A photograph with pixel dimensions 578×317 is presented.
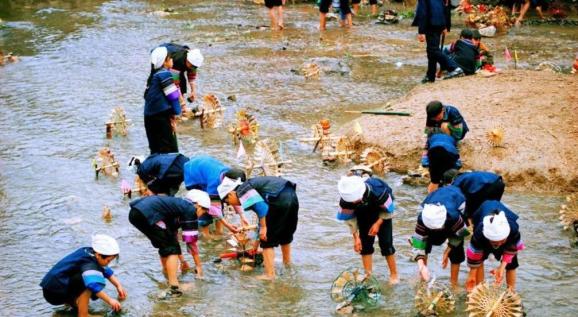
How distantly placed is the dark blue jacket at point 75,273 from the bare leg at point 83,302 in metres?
0.10

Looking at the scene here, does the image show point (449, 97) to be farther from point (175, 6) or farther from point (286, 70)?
point (175, 6)

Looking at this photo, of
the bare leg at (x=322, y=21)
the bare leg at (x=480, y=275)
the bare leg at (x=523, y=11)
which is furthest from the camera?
the bare leg at (x=322, y=21)

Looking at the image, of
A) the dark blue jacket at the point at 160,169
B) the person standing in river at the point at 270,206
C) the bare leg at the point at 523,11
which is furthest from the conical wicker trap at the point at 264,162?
the bare leg at the point at 523,11

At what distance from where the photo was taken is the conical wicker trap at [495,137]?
370 inches

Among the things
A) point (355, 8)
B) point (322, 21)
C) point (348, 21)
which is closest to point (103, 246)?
point (322, 21)

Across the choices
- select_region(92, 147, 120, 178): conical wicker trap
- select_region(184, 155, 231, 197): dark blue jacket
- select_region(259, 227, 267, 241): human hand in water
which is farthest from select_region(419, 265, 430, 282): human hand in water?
select_region(92, 147, 120, 178): conical wicker trap

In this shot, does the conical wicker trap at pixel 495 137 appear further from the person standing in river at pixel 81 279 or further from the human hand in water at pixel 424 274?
the person standing in river at pixel 81 279

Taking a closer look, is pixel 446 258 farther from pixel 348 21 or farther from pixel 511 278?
pixel 348 21

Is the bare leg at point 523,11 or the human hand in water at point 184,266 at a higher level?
the bare leg at point 523,11

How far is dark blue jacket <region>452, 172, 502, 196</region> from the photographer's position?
691cm

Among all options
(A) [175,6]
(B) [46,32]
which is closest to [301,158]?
(B) [46,32]

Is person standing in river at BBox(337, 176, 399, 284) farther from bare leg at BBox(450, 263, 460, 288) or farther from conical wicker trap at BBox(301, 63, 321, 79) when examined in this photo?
conical wicker trap at BBox(301, 63, 321, 79)

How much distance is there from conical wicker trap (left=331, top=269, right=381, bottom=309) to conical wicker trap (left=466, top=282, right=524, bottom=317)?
3.01ft

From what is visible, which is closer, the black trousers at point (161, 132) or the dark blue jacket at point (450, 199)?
the dark blue jacket at point (450, 199)
